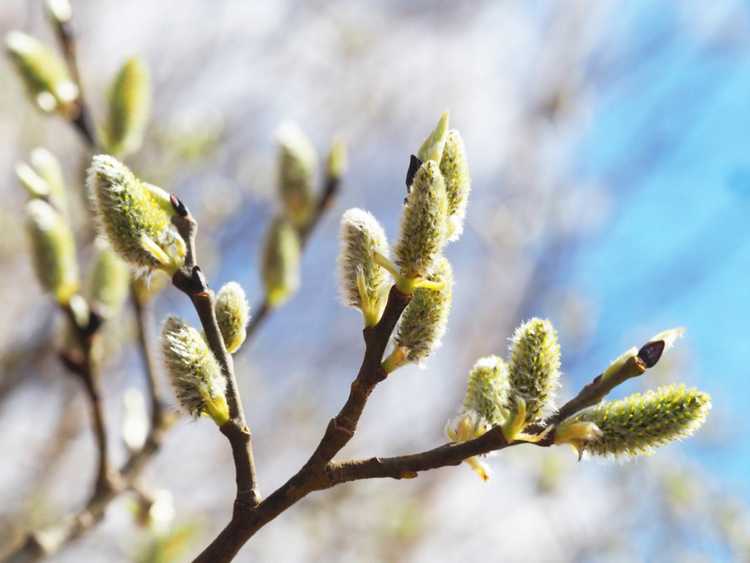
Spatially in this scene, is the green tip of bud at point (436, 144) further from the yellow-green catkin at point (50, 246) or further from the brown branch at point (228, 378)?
the yellow-green catkin at point (50, 246)

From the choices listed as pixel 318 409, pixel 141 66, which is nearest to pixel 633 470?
pixel 318 409

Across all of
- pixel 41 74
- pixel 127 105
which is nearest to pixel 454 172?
pixel 127 105

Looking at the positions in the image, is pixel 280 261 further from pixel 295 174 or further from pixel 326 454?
pixel 326 454

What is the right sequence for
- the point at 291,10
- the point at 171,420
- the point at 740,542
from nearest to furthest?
the point at 171,420, the point at 740,542, the point at 291,10

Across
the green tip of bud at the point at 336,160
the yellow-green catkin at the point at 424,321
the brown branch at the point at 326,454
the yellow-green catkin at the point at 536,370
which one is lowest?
the yellow-green catkin at the point at 536,370

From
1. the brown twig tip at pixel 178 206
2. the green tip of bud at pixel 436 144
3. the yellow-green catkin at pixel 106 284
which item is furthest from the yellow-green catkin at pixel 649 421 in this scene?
the yellow-green catkin at pixel 106 284

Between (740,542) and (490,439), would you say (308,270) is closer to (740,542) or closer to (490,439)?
(740,542)
